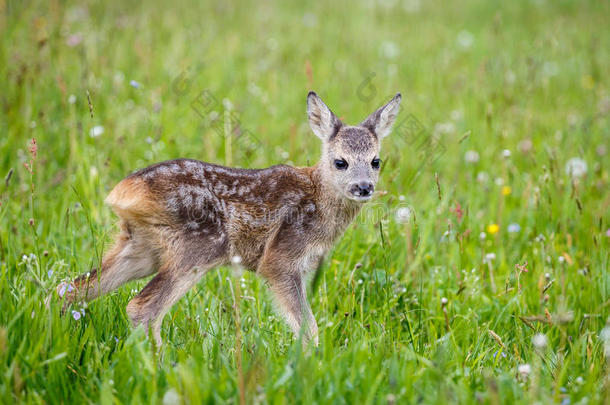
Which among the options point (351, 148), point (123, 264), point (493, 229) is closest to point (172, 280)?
point (123, 264)

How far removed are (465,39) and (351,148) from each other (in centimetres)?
746

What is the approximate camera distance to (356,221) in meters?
5.40

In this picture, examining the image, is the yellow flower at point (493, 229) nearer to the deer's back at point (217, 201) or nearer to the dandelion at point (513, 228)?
the dandelion at point (513, 228)

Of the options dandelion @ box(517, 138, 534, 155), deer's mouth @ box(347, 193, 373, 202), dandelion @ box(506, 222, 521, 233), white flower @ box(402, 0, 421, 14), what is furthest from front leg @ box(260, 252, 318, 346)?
white flower @ box(402, 0, 421, 14)

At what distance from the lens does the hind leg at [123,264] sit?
423 cm

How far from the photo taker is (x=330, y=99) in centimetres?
832

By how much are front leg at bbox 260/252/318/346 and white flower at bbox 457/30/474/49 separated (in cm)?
777

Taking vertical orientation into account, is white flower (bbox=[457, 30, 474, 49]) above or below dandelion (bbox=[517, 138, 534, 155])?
above

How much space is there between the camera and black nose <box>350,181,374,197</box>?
4.65 metres

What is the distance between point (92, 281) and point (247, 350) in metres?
1.16

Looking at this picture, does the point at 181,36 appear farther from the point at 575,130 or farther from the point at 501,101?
the point at 575,130

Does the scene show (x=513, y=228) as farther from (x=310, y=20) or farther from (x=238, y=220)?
(x=310, y=20)

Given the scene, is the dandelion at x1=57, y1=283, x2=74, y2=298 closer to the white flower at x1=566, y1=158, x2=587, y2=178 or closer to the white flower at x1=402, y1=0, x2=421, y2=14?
the white flower at x1=566, y1=158, x2=587, y2=178

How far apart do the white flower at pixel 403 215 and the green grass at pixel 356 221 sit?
11 cm
